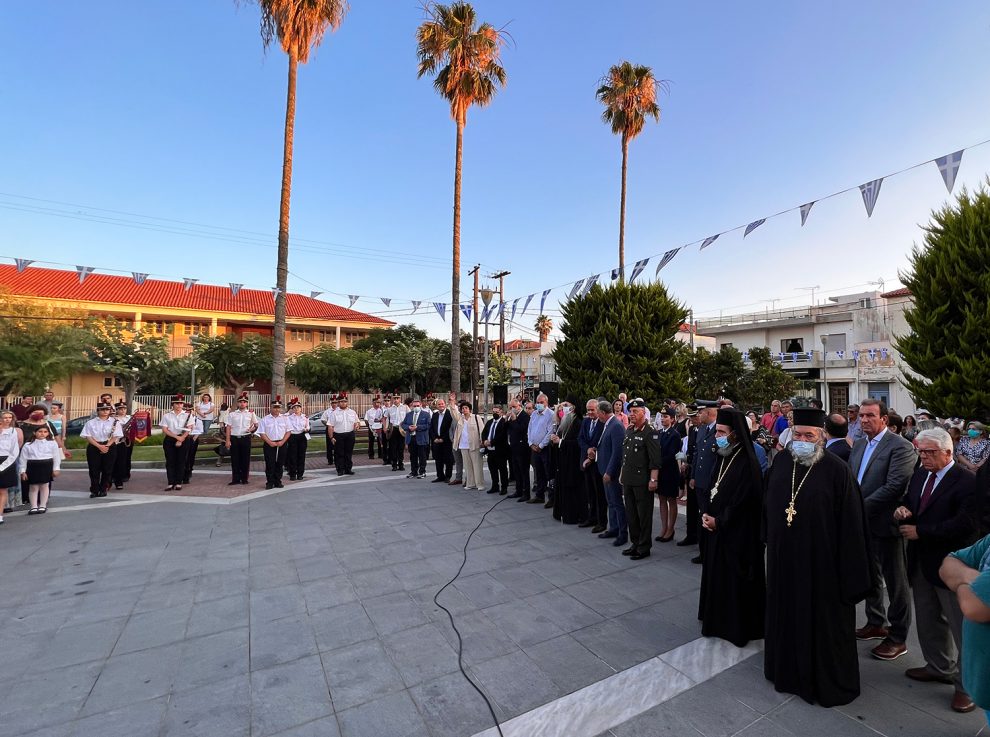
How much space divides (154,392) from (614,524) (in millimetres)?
30641

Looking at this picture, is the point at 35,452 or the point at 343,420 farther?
the point at 343,420

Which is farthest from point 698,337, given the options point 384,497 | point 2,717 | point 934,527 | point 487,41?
point 2,717

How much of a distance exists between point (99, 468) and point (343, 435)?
4.58 m

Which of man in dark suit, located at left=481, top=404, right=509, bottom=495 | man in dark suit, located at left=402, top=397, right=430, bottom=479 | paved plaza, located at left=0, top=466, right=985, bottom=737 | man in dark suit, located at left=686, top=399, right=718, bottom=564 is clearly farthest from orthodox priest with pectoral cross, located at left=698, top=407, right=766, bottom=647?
man in dark suit, located at left=402, top=397, right=430, bottom=479

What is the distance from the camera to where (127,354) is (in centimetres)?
2645

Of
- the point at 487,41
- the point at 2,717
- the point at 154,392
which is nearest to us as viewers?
the point at 2,717

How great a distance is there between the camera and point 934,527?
3172 millimetres

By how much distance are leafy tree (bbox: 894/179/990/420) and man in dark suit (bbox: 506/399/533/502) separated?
729cm

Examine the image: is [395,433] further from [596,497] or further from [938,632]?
[938,632]

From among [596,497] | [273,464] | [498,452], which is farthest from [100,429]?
[596,497]

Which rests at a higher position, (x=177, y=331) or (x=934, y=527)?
(x=177, y=331)

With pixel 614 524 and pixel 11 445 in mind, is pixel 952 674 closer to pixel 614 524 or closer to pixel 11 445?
pixel 614 524

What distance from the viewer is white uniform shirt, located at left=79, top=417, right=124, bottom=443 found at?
350 inches

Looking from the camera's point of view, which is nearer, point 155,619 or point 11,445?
point 155,619
